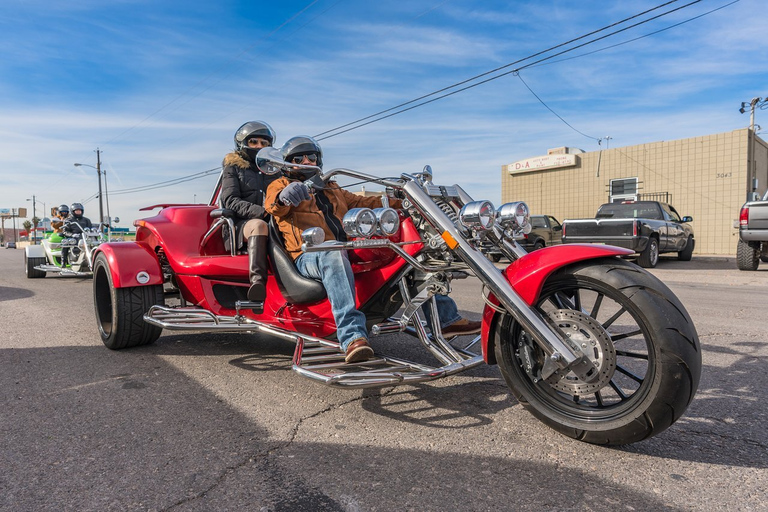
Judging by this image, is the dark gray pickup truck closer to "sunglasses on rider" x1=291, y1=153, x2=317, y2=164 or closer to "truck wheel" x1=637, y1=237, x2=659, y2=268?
"truck wheel" x1=637, y1=237, x2=659, y2=268

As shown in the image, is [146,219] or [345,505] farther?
[146,219]

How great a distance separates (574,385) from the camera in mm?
2402

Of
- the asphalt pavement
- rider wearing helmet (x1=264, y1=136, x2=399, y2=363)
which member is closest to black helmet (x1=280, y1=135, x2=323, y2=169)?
rider wearing helmet (x1=264, y1=136, x2=399, y2=363)

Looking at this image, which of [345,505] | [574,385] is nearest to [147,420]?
[345,505]

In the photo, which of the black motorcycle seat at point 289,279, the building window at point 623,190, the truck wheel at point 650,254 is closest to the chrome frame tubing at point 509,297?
the black motorcycle seat at point 289,279

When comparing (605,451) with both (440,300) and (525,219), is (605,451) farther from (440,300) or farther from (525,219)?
(440,300)

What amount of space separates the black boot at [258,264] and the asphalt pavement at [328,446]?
0.57 m

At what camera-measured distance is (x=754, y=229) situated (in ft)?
37.0

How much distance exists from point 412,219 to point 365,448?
4.30 feet

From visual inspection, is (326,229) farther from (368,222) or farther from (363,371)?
(363,371)

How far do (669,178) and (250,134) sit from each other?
21.2 metres

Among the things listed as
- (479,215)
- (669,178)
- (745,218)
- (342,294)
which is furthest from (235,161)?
(669,178)

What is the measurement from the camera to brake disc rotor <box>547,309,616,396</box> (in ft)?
7.60

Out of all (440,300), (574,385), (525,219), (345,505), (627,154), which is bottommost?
(345,505)
